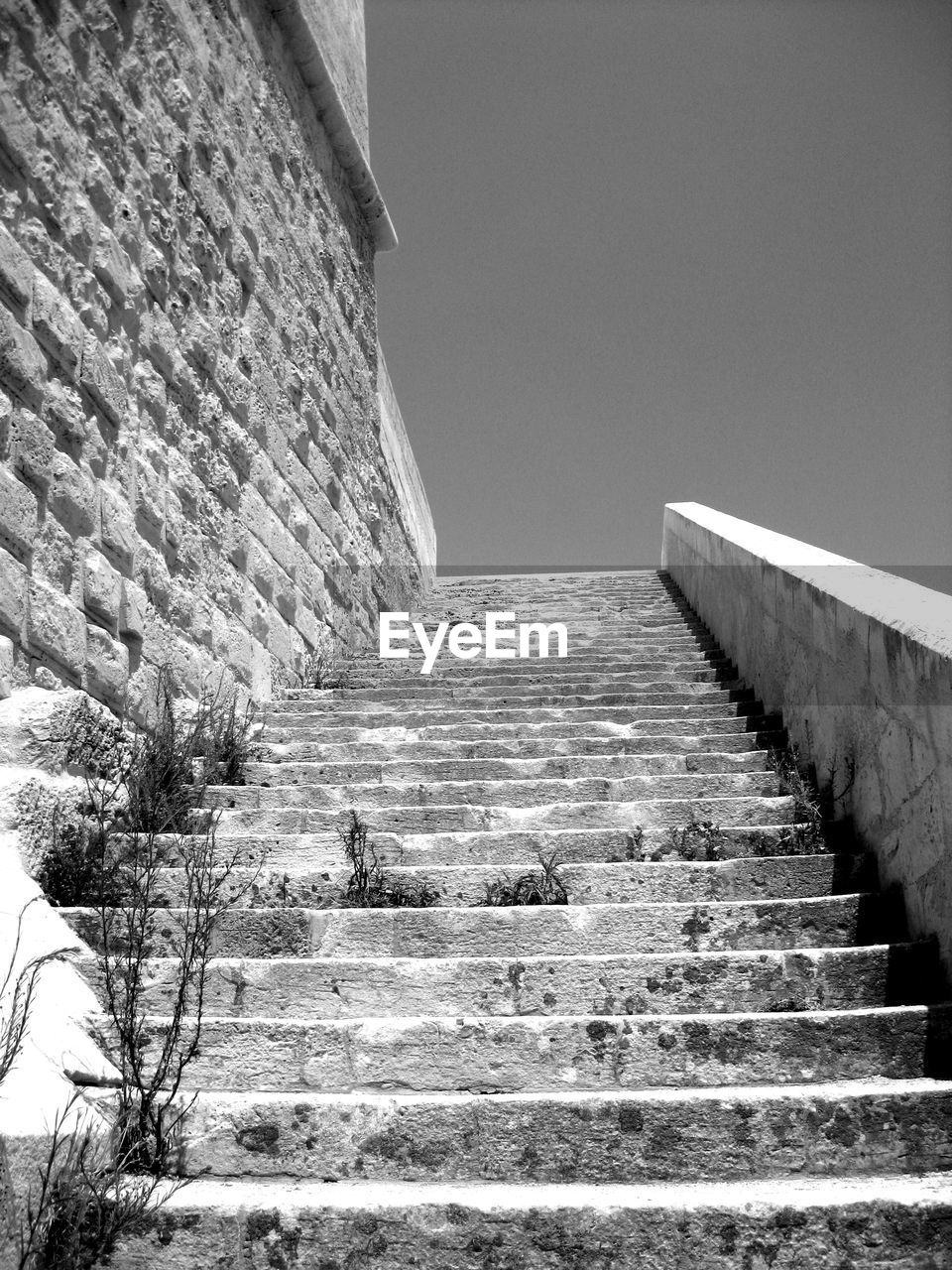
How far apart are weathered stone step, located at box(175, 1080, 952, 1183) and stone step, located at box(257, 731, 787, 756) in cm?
245

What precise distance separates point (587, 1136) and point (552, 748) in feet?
8.67

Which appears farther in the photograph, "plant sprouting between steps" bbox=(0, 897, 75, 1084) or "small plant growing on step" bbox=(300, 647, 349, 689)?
"small plant growing on step" bbox=(300, 647, 349, 689)

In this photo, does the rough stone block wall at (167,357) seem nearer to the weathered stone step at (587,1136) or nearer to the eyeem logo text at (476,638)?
the eyeem logo text at (476,638)

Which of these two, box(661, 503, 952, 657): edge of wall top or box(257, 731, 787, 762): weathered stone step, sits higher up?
box(661, 503, 952, 657): edge of wall top

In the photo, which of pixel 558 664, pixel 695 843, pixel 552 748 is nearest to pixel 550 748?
pixel 552 748

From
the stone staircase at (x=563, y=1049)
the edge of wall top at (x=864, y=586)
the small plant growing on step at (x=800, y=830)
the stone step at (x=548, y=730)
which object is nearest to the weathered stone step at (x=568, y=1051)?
the stone staircase at (x=563, y=1049)

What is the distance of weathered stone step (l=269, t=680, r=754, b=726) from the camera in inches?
213

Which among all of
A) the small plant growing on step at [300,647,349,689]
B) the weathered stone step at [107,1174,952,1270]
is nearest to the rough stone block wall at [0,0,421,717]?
the small plant growing on step at [300,647,349,689]

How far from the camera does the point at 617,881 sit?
3.23m

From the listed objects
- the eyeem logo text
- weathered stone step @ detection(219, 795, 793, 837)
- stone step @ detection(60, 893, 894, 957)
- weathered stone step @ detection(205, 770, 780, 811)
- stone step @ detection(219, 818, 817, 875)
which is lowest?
stone step @ detection(60, 893, 894, 957)

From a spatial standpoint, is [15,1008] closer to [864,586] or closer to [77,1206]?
[77,1206]

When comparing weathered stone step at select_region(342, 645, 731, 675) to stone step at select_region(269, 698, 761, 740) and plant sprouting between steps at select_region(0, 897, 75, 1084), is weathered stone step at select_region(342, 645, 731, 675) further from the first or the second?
plant sprouting between steps at select_region(0, 897, 75, 1084)

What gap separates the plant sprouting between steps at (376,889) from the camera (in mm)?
3205

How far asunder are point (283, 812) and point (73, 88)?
2.71m
